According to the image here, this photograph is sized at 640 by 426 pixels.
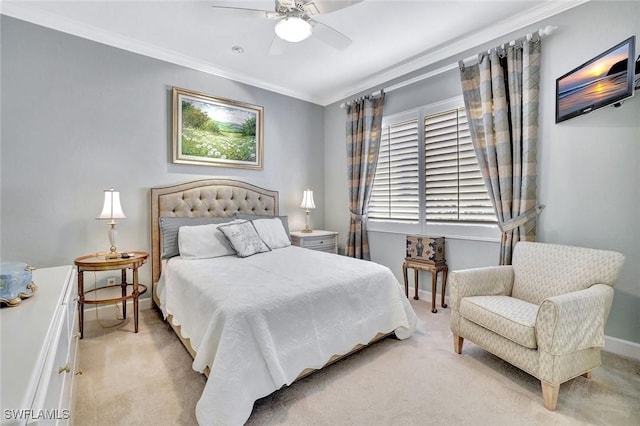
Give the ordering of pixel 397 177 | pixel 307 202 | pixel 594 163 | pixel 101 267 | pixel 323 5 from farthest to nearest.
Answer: pixel 307 202 < pixel 397 177 < pixel 101 267 < pixel 594 163 < pixel 323 5

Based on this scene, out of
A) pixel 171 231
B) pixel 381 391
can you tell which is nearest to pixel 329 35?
pixel 171 231

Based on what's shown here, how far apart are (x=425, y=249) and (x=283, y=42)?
8.25 ft

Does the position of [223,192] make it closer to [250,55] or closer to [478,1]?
[250,55]

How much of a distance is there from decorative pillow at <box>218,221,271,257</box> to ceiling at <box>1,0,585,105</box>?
5.97 ft

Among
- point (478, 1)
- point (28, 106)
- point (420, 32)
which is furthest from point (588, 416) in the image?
point (28, 106)

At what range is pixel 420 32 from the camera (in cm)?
293

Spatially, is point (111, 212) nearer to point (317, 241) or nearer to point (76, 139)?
point (76, 139)

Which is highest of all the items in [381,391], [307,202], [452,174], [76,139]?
[76,139]

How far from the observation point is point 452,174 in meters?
3.27

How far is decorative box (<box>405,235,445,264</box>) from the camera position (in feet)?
10.4

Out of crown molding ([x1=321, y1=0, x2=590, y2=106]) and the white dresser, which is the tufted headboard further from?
crown molding ([x1=321, y1=0, x2=590, y2=106])

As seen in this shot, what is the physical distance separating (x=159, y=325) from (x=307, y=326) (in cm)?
181

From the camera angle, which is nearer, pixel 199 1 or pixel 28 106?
pixel 199 1

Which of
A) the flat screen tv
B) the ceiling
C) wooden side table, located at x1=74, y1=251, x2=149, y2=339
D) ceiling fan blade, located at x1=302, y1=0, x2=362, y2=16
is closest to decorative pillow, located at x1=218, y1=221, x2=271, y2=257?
wooden side table, located at x1=74, y1=251, x2=149, y2=339
